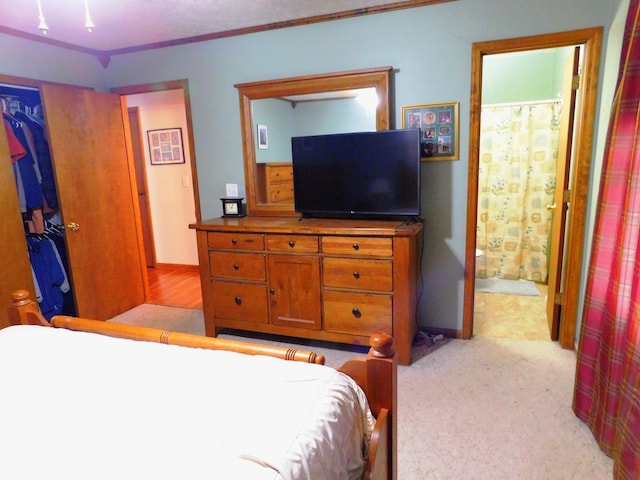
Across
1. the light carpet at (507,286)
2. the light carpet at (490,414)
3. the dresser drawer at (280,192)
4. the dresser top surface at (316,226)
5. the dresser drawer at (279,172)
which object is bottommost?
the light carpet at (490,414)

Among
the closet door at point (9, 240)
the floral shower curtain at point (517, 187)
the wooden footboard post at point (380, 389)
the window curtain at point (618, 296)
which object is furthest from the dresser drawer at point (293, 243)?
the floral shower curtain at point (517, 187)

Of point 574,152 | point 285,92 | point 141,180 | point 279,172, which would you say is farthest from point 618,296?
point 141,180

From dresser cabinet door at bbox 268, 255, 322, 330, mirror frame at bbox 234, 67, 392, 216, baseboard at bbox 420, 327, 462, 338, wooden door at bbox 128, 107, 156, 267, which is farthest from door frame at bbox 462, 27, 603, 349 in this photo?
wooden door at bbox 128, 107, 156, 267

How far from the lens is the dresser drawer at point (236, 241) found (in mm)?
2850

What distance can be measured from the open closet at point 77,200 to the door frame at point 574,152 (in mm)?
2922

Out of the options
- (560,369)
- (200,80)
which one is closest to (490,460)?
(560,369)

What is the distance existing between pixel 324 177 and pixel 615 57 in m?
1.77

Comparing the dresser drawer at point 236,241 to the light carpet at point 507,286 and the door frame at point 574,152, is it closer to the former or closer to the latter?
the door frame at point 574,152

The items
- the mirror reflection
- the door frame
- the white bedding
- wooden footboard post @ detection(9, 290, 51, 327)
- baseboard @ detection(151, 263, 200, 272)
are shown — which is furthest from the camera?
baseboard @ detection(151, 263, 200, 272)

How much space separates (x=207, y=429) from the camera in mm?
991

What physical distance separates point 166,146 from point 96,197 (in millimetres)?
1594

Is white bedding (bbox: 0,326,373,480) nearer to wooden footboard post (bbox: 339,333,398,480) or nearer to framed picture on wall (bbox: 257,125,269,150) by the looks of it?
wooden footboard post (bbox: 339,333,398,480)

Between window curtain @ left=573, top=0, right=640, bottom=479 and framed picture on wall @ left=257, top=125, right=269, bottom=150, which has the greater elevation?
framed picture on wall @ left=257, top=125, right=269, bottom=150

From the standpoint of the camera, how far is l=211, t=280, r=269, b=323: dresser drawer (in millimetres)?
2943
